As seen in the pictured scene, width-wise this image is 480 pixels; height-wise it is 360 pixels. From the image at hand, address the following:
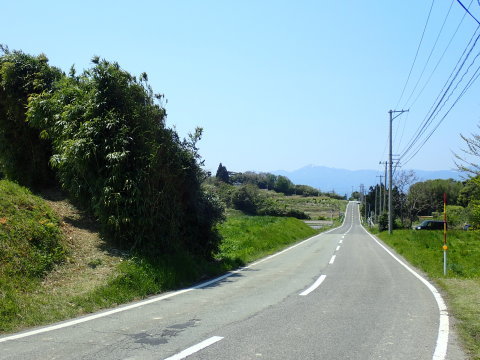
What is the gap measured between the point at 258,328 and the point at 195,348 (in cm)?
130

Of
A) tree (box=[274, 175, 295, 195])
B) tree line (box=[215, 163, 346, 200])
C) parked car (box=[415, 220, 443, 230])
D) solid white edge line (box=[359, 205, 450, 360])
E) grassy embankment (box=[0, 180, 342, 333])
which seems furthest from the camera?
tree (box=[274, 175, 295, 195])

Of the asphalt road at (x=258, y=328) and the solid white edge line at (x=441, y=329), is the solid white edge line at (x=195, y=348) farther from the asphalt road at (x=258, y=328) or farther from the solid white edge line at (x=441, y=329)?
the solid white edge line at (x=441, y=329)

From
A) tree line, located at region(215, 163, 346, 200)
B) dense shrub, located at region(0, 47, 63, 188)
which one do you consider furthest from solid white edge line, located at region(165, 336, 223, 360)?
tree line, located at region(215, 163, 346, 200)

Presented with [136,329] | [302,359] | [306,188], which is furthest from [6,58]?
[306,188]

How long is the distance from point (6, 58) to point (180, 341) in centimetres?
1200

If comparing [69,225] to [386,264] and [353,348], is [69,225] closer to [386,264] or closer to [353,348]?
[353,348]

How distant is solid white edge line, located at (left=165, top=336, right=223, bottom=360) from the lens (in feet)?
15.6

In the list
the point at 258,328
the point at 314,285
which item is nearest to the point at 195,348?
the point at 258,328

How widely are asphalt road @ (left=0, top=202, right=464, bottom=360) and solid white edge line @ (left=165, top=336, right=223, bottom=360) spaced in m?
0.01

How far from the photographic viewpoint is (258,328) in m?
6.10

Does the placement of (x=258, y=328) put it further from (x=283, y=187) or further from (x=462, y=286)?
(x=283, y=187)

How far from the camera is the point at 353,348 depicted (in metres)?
5.29

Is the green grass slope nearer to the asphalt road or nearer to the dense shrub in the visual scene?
the asphalt road

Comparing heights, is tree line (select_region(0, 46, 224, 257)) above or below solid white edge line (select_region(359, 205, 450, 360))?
above
